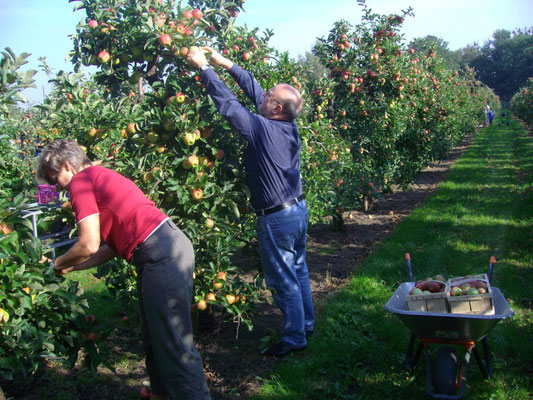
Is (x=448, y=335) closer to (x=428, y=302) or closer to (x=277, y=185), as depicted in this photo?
(x=428, y=302)

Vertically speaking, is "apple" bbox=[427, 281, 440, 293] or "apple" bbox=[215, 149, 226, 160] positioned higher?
"apple" bbox=[215, 149, 226, 160]

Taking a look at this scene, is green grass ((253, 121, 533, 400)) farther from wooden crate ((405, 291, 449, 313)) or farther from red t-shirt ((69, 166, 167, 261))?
red t-shirt ((69, 166, 167, 261))

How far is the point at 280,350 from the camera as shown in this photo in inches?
139

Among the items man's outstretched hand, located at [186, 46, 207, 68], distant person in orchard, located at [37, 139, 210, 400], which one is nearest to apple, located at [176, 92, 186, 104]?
man's outstretched hand, located at [186, 46, 207, 68]

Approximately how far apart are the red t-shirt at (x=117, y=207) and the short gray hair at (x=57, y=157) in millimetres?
95

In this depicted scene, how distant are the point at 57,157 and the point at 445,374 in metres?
2.45

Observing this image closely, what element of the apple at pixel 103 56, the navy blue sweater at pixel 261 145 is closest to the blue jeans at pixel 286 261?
the navy blue sweater at pixel 261 145

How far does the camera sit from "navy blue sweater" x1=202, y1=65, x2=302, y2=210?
3.08 m

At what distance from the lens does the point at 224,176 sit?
137 inches

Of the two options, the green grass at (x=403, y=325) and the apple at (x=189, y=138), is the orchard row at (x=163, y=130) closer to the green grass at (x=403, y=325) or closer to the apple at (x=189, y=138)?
the apple at (x=189, y=138)

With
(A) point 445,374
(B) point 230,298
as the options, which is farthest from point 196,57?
(A) point 445,374

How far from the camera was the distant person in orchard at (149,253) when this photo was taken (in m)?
2.41

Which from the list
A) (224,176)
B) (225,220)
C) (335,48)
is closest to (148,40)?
(224,176)

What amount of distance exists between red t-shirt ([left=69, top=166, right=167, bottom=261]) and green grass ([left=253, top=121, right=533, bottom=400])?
137 centimetres
